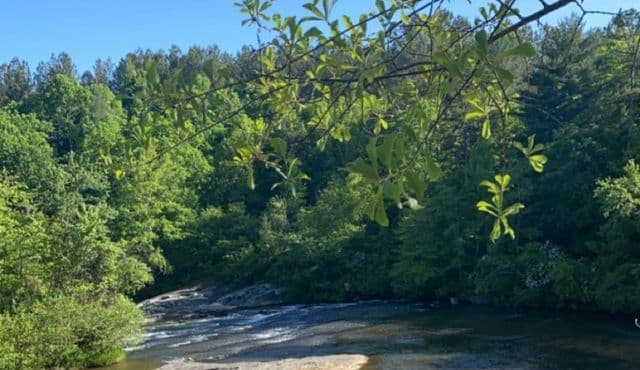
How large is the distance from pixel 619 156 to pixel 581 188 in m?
2.19

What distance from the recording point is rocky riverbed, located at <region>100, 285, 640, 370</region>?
1944 centimetres

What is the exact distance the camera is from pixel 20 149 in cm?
5625

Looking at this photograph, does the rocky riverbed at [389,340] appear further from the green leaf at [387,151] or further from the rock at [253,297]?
the green leaf at [387,151]

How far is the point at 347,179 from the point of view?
3.33 meters

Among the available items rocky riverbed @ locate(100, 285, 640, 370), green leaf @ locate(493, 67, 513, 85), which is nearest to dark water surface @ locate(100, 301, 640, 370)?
rocky riverbed @ locate(100, 285, 640, 370)

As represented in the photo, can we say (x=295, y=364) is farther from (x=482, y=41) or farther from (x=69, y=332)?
(x=482, y=41)

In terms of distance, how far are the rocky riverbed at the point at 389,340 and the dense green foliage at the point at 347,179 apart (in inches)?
93.6

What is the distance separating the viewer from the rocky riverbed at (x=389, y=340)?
63.8ft

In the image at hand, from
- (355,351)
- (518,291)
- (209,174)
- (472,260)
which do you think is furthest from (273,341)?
(209,174)

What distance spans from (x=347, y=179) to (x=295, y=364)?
57.8 feet

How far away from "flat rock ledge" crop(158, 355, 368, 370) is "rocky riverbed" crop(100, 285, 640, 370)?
0.10ft

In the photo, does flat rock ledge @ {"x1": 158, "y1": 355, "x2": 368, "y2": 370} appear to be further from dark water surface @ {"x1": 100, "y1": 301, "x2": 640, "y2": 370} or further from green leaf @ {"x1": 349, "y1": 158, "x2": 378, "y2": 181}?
green leaf @ {"x1": 349, "y1": 158, "x2": 378, "y2": 181}

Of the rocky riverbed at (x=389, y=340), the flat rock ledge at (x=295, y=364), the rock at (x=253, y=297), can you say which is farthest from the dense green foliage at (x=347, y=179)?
the flat rock ledge at (x=295, y=364)

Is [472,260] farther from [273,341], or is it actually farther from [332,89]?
[332,89]
